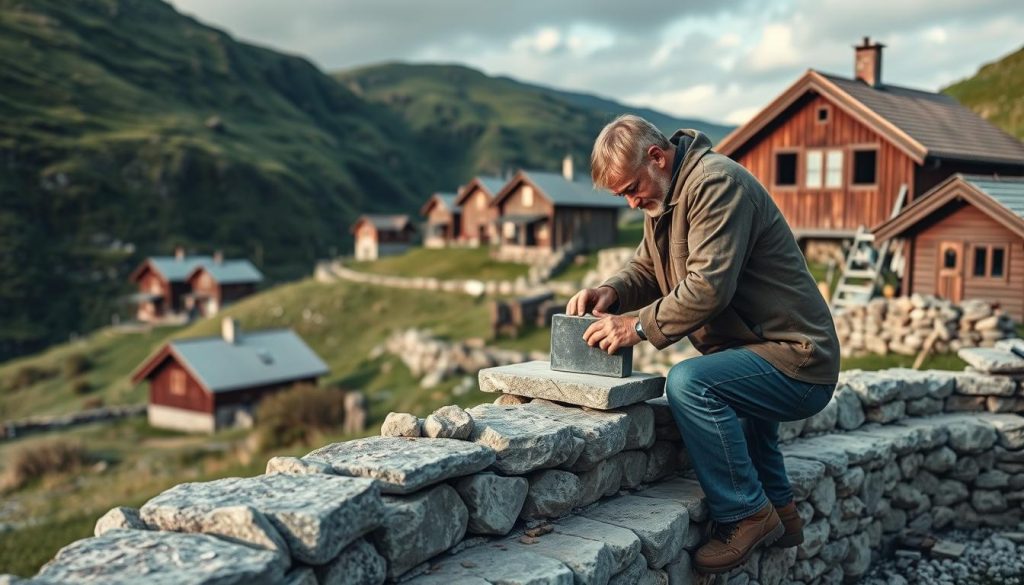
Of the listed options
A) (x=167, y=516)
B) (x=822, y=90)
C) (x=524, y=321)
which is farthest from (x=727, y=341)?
(x=524, y=321)

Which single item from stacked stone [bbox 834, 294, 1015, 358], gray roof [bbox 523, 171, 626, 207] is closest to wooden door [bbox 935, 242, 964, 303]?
stacked stone [bbox 834, 294, 1015, 358]

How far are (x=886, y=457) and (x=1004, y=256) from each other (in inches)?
510

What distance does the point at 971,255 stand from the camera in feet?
56.2

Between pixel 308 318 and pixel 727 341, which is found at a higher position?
pixel 727 341

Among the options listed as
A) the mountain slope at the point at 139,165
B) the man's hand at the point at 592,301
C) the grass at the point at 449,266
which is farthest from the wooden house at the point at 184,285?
the man's hand at the point at 592,301

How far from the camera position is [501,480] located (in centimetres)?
369

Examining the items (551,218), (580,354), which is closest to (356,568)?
(580,354)

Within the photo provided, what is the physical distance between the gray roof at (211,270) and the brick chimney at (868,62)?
52927 millimetres

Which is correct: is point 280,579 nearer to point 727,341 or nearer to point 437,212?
point 727,341

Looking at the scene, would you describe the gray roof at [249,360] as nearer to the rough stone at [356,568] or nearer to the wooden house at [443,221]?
the wooden house at [443,221]

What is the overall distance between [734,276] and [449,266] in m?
46.7

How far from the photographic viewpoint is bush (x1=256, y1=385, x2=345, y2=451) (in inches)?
1164

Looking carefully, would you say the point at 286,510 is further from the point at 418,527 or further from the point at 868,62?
the point at 868,62

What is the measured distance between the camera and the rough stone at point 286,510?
2645 millimetres
